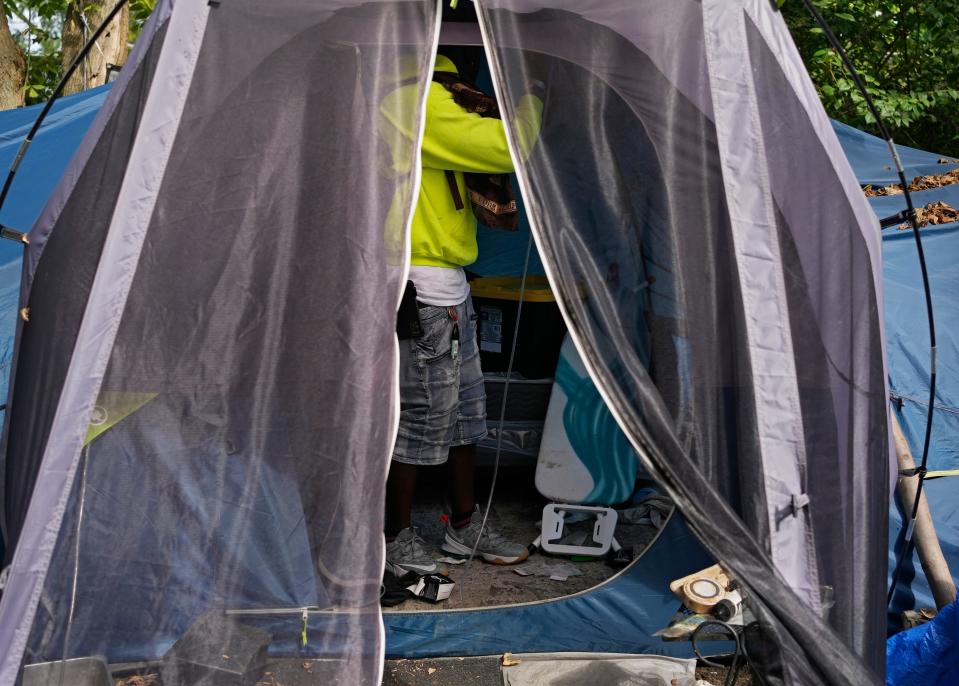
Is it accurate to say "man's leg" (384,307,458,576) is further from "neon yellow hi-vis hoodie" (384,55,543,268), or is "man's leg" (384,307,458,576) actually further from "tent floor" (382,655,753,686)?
"tent floor" (382,655,753,686)

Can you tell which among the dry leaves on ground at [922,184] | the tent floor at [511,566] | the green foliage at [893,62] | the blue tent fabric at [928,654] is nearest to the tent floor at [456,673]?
the tent floor at [511,566]

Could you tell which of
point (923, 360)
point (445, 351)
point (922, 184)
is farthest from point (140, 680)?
point (922, 184)

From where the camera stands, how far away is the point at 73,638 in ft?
7.35

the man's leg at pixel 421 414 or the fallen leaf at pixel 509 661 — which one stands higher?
the man's leg at pixel 421 414

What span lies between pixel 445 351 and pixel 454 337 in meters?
0.07

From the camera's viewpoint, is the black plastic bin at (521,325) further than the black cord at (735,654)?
Yes

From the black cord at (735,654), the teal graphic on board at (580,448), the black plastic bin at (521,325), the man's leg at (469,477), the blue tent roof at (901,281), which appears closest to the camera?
the black cord at (735,654)

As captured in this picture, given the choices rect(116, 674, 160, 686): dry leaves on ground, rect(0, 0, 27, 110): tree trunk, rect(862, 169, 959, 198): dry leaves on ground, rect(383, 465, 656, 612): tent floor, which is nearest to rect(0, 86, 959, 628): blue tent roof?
rect(862, 169, 959, 198): dry leaves on ground

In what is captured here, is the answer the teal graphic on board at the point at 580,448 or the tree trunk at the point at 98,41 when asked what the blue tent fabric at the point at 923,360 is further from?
the tree trunk at the point at 98,41

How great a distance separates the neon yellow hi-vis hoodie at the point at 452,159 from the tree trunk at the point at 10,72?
4306mm

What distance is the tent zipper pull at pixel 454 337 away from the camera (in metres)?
3.18

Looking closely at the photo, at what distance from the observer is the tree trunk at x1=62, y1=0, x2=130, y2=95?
645cm

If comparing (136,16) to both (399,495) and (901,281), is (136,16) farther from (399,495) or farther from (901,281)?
(901,281)

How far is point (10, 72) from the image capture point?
6383mm
